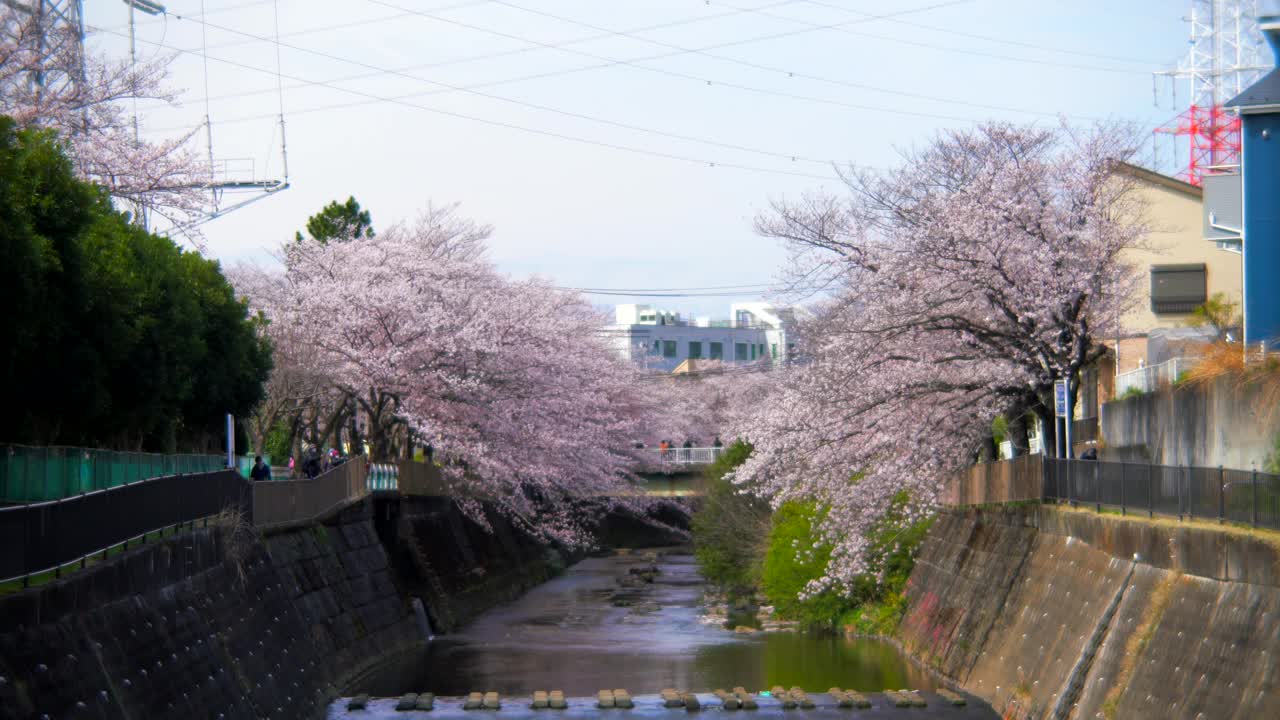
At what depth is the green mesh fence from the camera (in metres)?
14.1

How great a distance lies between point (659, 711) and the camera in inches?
961

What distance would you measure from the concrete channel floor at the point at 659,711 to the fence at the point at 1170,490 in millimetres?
4093

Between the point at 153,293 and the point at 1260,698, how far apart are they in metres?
17.6

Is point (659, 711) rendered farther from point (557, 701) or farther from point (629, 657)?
point (629, 657)

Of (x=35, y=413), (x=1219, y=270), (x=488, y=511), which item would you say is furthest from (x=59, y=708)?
(x=488, y=511)

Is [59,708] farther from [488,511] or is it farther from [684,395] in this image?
[684,395]

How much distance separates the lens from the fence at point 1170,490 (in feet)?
47.9

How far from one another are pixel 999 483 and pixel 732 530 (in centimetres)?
1979

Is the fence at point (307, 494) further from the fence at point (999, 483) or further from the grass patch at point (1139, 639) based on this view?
the grass patch at point (1139, 639)

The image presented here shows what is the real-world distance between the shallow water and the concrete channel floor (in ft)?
6.72

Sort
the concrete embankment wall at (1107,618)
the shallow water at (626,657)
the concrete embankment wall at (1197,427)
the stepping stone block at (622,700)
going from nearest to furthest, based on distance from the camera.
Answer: the concrete embankment wall at (1107,618) → the concrete embankment wall at (1197,427) → the stepping stone block at (622,700) → the shallow water at (626,657)

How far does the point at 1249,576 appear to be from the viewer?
1406 cm

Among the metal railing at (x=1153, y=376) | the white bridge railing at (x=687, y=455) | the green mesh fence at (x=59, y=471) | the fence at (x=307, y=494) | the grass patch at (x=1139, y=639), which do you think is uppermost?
the metal railing at (x=1153, y=376)

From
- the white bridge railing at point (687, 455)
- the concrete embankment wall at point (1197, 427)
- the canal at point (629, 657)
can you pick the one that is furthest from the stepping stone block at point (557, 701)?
the white bridge railing at point (687, 455)
